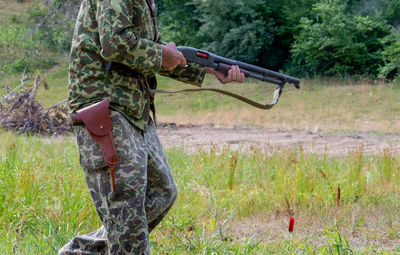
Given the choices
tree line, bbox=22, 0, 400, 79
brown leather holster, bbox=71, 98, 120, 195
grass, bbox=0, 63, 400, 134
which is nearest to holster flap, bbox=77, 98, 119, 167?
brown leather holster, bbox=71, 98, 120, 195

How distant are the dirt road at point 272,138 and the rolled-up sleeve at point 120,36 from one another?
6.25 metres

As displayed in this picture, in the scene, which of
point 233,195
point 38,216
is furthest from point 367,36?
point 38,216

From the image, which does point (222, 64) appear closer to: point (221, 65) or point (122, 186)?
point (221, 65)

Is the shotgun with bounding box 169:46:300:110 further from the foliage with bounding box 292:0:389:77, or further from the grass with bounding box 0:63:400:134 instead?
the foliage with bounding box 292:0:389:77

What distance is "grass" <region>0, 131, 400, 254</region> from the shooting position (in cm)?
347

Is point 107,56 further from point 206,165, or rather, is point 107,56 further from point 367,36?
point 367,36

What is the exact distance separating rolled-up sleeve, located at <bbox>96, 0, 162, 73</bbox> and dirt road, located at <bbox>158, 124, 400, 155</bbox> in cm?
625

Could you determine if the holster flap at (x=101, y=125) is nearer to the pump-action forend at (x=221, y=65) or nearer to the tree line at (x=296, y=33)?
the pump-action forend at (x=221, y=65)

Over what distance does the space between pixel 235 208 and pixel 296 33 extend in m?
21.3

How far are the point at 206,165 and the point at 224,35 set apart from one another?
1872 centimetres

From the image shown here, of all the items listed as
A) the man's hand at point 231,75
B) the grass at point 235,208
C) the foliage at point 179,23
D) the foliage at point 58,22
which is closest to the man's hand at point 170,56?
the man's hand at point 231,75

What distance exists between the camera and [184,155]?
265 inches

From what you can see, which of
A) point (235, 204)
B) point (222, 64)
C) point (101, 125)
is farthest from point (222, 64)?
point (235, 204)

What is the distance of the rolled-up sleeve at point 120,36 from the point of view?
98.2 inches
